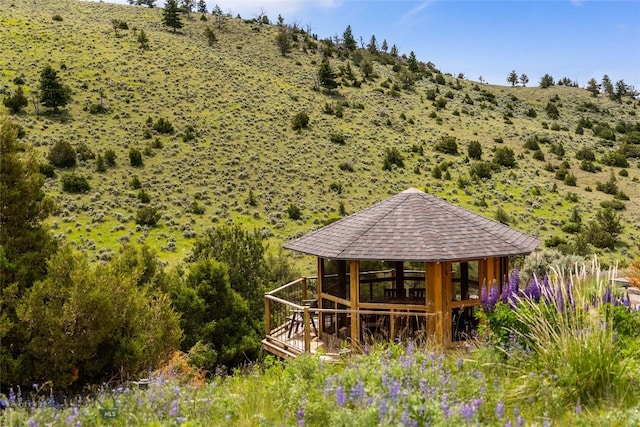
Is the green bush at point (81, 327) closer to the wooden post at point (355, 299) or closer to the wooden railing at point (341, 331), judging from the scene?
the wooden railing at point (341, 331)

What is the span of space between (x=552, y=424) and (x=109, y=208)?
28.1 m

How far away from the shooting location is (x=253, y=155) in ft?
125

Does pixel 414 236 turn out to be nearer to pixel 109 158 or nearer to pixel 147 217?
pixel 147 217

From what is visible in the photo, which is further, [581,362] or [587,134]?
[587,134]

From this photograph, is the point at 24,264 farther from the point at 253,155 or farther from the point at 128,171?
the point at 253,155

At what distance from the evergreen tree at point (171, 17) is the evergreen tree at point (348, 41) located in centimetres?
2109

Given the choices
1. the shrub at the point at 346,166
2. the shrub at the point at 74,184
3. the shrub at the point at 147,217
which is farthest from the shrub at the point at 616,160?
the shrub at the point at 74,184

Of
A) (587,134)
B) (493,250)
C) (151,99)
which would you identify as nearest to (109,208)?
(151,99)

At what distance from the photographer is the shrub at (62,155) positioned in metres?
32.2

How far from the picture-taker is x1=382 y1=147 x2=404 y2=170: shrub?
3859cm

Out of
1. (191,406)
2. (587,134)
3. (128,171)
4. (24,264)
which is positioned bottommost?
(191,406)

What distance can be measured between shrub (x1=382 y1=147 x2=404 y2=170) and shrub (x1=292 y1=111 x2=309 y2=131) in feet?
24.7

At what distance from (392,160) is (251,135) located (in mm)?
10824

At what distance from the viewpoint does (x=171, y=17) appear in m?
61.2
